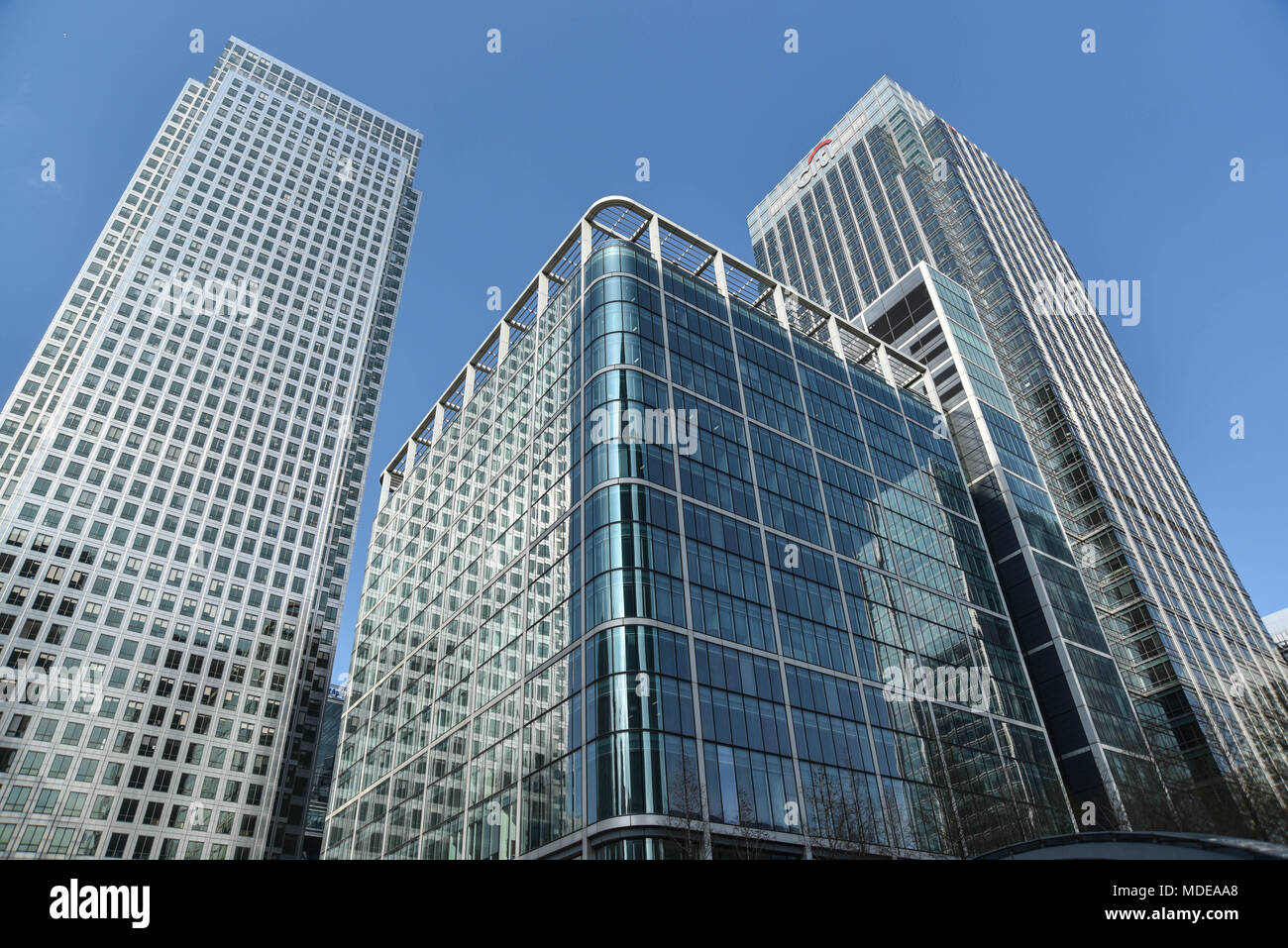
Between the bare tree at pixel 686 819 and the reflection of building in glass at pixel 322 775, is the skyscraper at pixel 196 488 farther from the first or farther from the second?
the bare tree at pixel 686 819

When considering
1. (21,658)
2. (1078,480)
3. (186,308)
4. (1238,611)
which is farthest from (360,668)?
(1238,611)

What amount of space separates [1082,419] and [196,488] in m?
102

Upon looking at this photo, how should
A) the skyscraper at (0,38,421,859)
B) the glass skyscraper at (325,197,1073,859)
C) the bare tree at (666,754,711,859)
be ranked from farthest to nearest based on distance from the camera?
the skyscraper at (0,38,421,859)
the glass skyscraper at (325,197,1073,859)
the bare tree at (666,754,711,859)

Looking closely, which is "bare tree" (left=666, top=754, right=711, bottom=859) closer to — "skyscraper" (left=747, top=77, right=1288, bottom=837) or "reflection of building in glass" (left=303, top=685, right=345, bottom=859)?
"skyscraper" (left=747, top=77, right=1288, bottom=837)

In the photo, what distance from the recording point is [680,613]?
1832 inches

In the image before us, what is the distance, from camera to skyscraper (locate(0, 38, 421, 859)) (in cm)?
7950

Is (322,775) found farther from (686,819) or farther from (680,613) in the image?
(686,819)

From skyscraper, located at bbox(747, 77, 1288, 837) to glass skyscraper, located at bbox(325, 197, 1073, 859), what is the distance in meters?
15.6

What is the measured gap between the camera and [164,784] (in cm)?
8069

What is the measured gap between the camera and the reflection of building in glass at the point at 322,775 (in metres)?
94.0

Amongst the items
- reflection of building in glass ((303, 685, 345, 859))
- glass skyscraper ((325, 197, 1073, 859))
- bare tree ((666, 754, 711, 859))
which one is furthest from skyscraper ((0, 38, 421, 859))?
bare tree ((666, 754, 711, 859))

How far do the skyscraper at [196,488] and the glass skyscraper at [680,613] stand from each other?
23.1m

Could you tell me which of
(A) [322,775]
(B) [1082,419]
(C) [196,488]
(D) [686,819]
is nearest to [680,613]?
(D) [686,819]

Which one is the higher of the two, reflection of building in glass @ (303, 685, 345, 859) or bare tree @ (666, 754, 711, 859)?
reflection of building in glass @ (303, 685, 345, 859)
